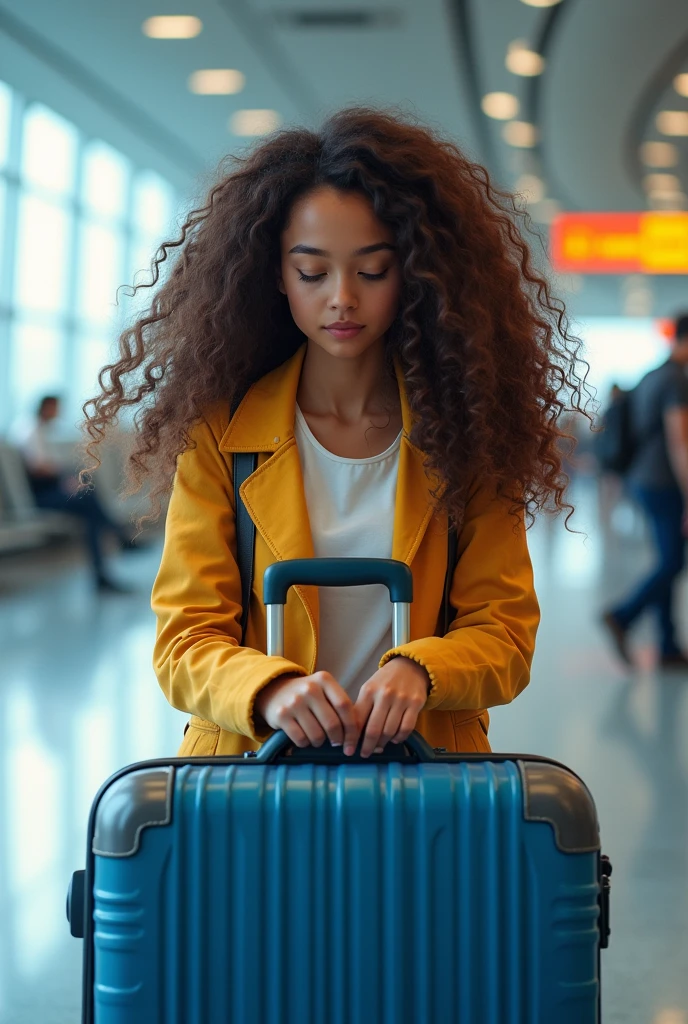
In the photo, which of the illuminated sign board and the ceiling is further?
the illuminated sign board

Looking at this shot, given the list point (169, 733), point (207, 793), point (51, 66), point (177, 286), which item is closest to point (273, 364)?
point (177, 286)

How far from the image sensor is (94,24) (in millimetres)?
8883

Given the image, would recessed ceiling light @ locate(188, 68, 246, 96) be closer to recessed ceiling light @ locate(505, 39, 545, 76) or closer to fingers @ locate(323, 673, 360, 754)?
recessed ceiling light @ locate(505, 39, 545, 76)

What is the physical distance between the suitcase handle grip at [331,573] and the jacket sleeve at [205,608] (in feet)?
0.30

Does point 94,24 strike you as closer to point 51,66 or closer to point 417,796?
point 51,66

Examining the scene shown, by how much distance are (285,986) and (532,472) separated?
762 millimetres

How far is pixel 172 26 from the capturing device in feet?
29.0

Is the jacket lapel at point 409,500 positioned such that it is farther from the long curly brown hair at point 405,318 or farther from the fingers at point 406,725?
the fingers at point 406,725

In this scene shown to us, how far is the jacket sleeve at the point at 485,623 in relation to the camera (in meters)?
1.42

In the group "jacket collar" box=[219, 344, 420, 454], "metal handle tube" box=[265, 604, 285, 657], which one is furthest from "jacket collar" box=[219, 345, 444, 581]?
"metal handle tube" box=[265, 604, 285, 657]

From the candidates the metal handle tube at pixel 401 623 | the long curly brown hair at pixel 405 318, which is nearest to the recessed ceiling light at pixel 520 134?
the long curly brown hair at pixel 405 318

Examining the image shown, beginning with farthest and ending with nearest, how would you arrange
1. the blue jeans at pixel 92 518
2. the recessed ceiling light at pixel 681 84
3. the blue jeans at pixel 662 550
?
the recessed ceiling light at pixel 681 84, the blue jeans at pixel 92 518, the blue jeans at pixel 662 550

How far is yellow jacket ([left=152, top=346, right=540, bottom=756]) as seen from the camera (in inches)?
59.0

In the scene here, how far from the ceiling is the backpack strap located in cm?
537
